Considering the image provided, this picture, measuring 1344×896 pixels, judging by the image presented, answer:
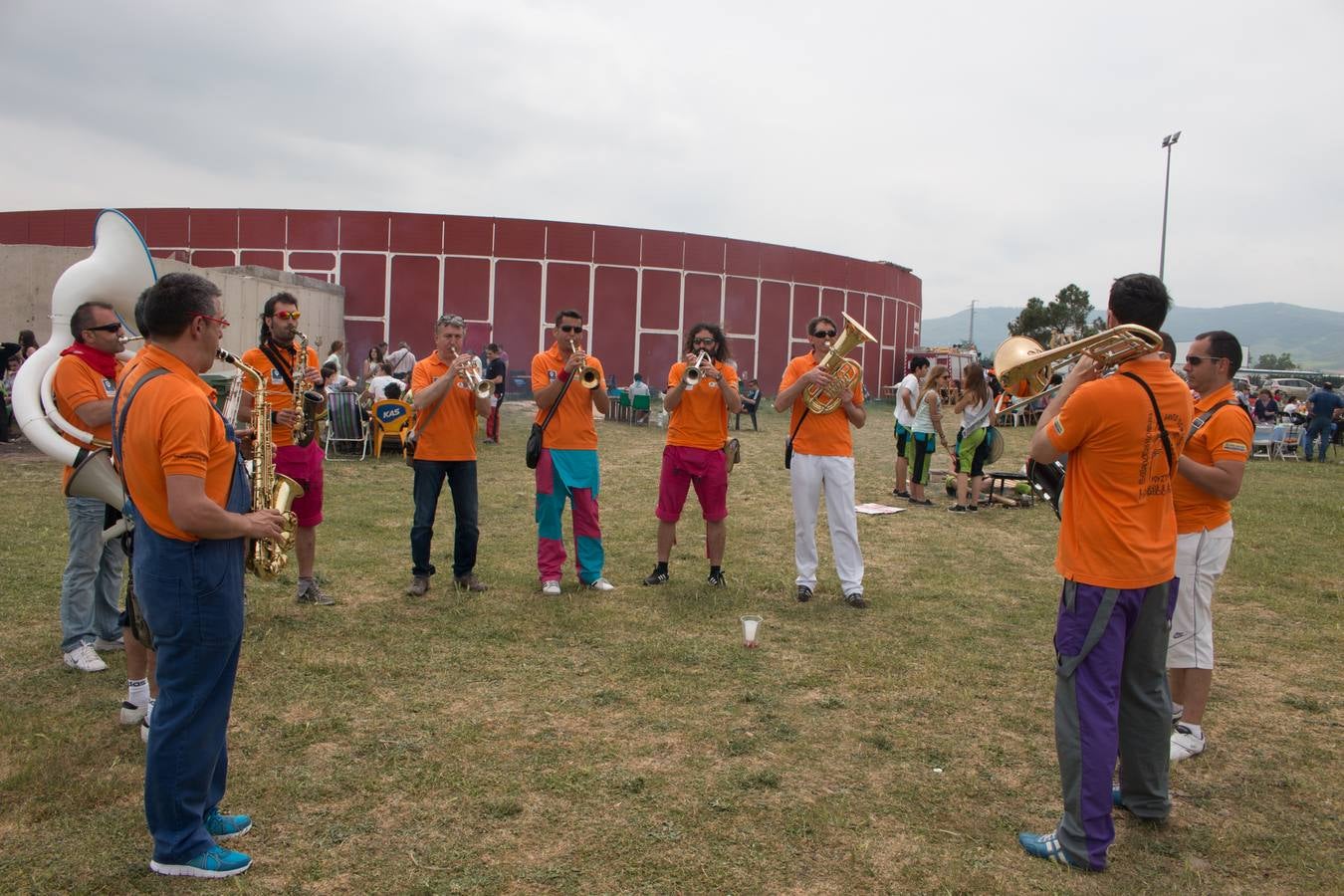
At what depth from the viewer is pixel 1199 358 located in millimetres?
4000

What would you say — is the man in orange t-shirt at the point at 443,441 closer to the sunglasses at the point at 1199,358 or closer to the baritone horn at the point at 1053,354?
the baritone horn at the point at 1053,354

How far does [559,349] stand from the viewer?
6.37 metres

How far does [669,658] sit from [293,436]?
282 centimetres

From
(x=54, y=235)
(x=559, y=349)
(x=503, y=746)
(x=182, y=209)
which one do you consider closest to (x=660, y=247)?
(x=182, y=209)

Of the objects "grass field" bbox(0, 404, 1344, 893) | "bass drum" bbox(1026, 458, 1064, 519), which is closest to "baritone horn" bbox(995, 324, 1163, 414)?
"bass drum" bbox(1026, 458, 1064, 519)

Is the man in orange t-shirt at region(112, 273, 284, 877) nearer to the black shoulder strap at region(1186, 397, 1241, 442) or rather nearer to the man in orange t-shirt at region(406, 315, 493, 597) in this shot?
the man in orange t-shirt at region(406, 315, 493, 597)

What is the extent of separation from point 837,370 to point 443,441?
2.91 metres

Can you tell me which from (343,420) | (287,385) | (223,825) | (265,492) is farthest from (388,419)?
(223,825)

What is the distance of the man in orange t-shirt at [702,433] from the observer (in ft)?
21.3

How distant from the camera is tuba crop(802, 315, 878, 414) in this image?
6137 millimetres

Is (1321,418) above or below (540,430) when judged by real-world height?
above

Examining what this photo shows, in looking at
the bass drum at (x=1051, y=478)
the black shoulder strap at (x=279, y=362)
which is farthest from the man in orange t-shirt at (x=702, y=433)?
the bass drum at (x=1051, y=478)

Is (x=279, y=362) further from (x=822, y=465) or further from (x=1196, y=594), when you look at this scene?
(x=1196, y=594)

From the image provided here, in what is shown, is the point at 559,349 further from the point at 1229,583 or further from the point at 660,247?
the point at 660,247
